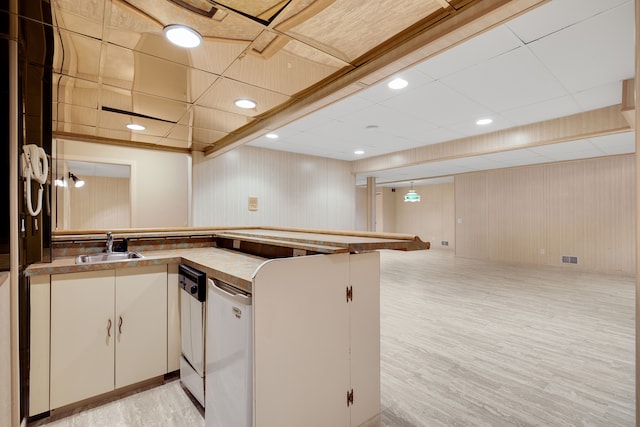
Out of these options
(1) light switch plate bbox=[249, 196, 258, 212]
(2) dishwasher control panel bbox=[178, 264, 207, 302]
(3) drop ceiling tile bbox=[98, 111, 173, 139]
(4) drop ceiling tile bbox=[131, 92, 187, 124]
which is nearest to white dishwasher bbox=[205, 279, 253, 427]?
(2) dishwasher control panel bbox=[178, 264, 207, 302]

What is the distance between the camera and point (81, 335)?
76.4 inches

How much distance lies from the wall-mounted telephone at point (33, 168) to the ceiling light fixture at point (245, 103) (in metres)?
1.69

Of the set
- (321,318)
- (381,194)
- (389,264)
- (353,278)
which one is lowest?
(389,264)

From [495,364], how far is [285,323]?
2083 mm

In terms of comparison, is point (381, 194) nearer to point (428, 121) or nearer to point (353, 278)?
point (428, 121)

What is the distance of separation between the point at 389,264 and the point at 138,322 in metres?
6.31

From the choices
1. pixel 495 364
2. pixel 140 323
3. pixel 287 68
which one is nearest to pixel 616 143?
pixel 495 364

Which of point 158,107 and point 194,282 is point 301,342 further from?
point 158,107

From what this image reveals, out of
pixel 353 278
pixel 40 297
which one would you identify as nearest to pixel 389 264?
pixel 353 278

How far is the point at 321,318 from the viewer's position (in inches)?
60.6

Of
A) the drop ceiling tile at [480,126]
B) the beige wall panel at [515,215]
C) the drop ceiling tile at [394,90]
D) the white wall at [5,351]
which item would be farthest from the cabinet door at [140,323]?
the beige wall panel at [515,215]

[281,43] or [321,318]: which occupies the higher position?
[281,43]

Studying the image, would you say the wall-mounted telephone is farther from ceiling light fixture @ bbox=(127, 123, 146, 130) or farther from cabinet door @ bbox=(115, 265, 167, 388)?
ceiling light fixture @ bbox=(127, 123, 146, 130)

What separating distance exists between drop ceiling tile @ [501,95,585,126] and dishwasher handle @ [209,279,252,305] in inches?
166
